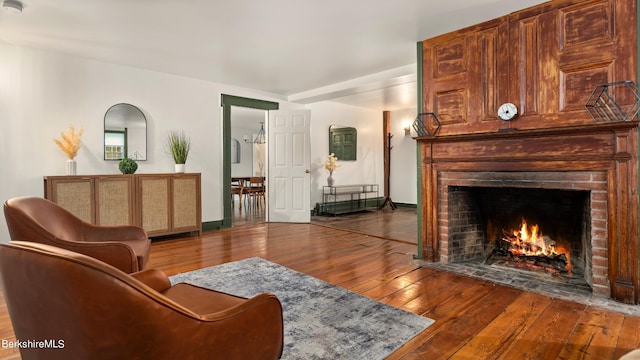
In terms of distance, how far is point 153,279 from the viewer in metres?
1.60

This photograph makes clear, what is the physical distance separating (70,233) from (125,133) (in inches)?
96.0

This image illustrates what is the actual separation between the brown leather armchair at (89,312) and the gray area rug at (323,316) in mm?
971

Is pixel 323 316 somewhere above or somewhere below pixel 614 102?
below

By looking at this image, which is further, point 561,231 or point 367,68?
point 367,68

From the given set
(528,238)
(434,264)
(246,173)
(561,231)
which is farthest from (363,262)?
(246,173)

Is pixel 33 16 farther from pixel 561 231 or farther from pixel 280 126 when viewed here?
pixel 561 231

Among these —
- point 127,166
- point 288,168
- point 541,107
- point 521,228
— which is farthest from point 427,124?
point 127,166

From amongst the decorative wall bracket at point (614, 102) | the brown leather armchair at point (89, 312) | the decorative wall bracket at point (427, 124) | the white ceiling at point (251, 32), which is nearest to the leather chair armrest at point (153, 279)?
the brown leather armchair at point (89, 312)

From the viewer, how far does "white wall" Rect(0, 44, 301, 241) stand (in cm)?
389

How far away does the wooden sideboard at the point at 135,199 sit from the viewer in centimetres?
393

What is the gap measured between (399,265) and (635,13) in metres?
2.73

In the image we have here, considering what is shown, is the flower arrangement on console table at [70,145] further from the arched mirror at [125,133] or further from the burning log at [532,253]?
the burning log at [532,253]

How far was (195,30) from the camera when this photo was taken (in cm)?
343

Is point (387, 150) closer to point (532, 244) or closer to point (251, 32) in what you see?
point (532, 244)
